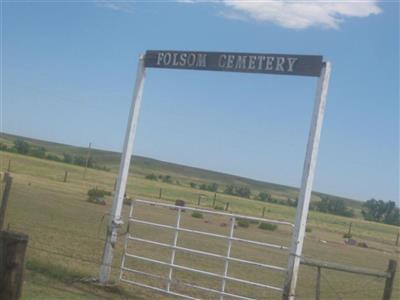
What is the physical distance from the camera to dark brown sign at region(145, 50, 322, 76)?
9.81 metres

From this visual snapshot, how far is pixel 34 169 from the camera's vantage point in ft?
276

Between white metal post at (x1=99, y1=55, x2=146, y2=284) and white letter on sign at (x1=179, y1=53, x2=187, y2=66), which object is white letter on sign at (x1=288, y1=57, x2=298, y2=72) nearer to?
white letter on sign at (x1=179, y1=53, x2=187, y2=66)

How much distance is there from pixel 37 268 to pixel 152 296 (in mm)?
2220

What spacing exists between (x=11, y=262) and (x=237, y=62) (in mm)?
6043

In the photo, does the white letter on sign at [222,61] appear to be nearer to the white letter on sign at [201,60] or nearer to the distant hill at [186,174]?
the white letter on sign at [201,60]

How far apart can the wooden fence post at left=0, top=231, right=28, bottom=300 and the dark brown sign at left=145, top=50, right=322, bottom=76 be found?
5669mm

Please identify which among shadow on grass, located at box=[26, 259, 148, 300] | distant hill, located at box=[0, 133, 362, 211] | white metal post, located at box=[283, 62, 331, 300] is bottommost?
shadow on grass, located at box=[26, 259, 148, 300]

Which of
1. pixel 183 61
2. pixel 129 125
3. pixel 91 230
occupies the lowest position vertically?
pixel 91 230

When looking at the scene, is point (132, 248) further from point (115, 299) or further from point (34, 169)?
point (34, 169)

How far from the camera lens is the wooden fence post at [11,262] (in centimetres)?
533

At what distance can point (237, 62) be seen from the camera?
10.5 m

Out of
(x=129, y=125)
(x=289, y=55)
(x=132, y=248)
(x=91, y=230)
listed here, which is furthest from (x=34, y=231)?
(x=289, y=55)

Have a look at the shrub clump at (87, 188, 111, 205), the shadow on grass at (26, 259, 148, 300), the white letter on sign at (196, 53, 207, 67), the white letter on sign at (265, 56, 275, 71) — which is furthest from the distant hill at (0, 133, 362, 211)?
the white letter on sign at (265, 56, 275, 71)

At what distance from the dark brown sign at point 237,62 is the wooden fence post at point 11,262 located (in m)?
5.67
